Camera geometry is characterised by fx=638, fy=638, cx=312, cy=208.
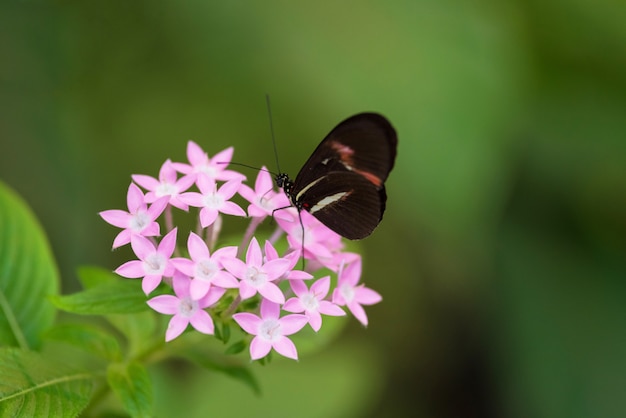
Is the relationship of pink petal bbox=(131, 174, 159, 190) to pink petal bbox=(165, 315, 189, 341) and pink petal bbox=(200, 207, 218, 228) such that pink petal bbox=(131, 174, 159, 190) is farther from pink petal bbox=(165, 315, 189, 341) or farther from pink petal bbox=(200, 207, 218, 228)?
pink petal bbox=(165, 315, 189, 341)

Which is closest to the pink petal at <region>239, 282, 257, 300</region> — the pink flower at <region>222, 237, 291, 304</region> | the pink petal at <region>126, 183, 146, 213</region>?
the pink flower at <region>222, 237, 291, 304</region>

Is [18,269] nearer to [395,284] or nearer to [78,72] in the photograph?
[78,72]

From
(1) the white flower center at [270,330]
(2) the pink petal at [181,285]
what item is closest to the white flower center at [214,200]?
(2) the pink petal at [181,285]

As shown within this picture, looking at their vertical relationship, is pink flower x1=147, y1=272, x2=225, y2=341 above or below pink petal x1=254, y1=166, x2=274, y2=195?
below

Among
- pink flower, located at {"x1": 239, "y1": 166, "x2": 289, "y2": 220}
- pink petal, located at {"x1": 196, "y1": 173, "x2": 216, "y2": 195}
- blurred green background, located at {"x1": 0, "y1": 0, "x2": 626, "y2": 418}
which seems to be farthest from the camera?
blurred green background, located at {"x1": 0, "y1": 0, "x2": 626, "y2": 418}

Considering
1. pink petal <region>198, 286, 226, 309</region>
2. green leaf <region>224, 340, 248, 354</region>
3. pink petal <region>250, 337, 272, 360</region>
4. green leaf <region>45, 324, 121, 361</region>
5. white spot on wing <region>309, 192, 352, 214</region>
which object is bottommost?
green leaf <region>45, 324, 121, 361</region>

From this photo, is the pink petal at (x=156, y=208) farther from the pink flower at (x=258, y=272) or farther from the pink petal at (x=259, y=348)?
the pink petal at (x=259, y=348)

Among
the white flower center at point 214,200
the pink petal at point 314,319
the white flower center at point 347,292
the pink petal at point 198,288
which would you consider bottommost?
the white flower center at point 347,292
